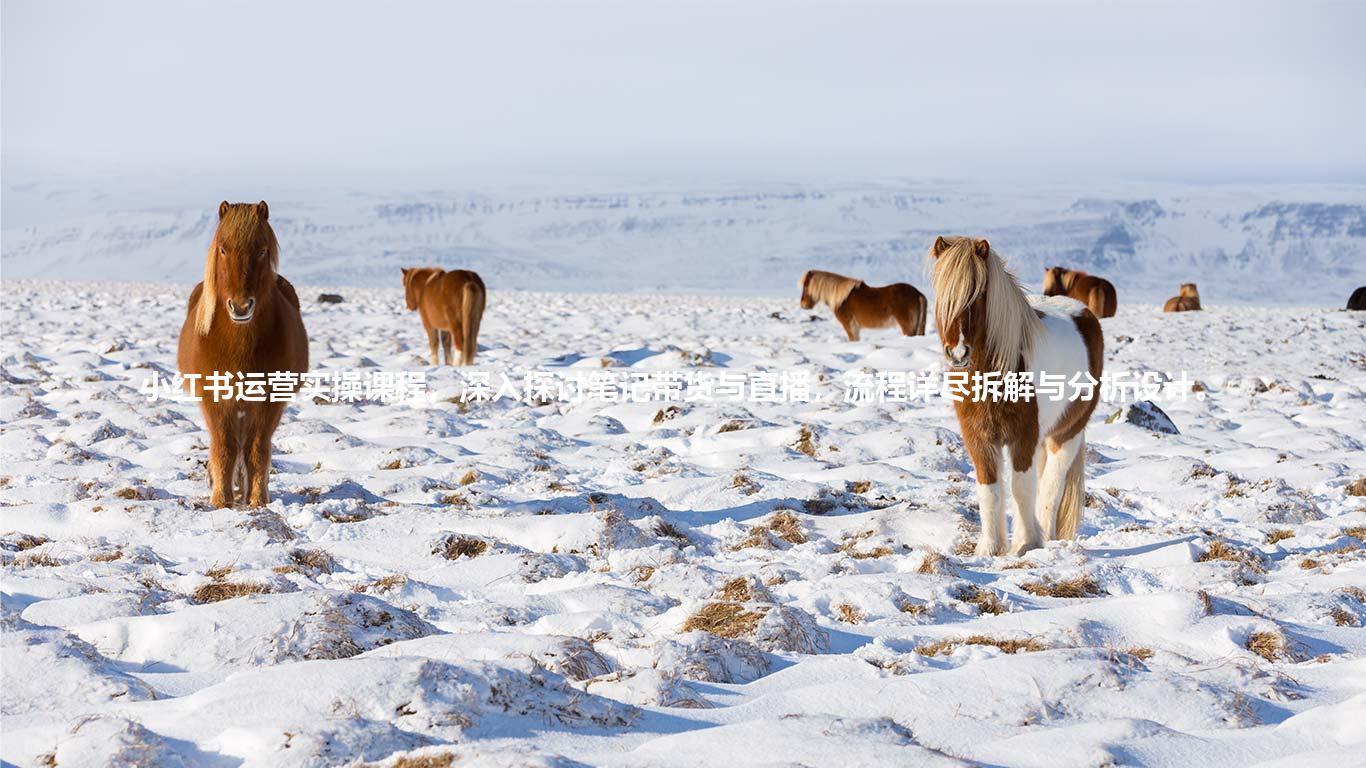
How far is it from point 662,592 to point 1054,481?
8.86 ft

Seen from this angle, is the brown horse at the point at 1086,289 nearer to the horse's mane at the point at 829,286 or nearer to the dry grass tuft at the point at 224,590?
the horse's mane at the point at 829,286

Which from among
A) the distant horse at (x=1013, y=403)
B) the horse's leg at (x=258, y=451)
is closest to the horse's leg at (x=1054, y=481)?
the distant horse at (x=1013, y=403)

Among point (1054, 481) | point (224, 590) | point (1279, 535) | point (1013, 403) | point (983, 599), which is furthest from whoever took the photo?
point (1054, 481)

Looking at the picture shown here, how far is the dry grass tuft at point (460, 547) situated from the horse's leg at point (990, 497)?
2.44 metres

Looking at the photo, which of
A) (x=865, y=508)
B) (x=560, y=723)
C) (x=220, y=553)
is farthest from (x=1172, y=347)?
(x=560, y=723)

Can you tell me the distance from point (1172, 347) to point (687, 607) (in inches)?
525

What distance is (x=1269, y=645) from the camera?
4078 millimetres

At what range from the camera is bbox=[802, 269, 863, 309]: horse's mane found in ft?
65.8

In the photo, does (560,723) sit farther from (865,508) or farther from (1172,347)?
(1172,347)

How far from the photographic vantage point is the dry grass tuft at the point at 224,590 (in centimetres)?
442

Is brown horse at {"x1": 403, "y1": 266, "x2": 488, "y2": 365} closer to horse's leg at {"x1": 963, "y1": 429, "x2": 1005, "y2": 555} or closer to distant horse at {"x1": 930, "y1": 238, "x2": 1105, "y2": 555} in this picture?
distant horse at {"x1": 930, "y1": 238, "x2": 1105, "y2": 555}

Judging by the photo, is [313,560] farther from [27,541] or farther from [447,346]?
[447,346]

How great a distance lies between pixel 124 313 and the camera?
19.3 m

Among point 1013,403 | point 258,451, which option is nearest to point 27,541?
point 258,451
